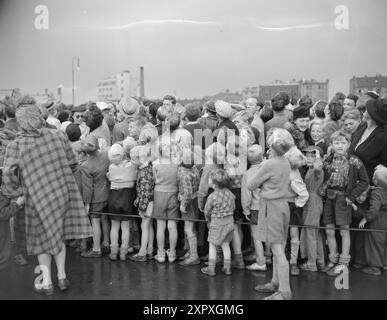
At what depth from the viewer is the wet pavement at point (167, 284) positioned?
2621 mm

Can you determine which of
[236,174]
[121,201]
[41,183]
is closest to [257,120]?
[236,174]

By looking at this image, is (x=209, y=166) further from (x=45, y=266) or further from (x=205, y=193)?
(x=45, y=266)

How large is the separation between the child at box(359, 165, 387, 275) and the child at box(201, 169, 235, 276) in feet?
3.17

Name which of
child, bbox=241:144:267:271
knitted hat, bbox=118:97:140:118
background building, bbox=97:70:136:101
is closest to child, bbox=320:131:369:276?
child, bbox=241:144:267:271

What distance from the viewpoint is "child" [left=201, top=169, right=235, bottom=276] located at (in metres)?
2.85

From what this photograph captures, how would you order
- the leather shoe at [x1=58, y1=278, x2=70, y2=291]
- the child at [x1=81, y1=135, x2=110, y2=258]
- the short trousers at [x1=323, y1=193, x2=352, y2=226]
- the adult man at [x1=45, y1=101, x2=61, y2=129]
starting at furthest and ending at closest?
1. the adult man at [x1=45, y1=101, x2=61, y2=129]
2. the child at [x1=81, y1=135, x2=110, y2=258]
3. the short trousers at [x1=323, y1=193, x2=352, y2=226]
4. the leather shoe at [x1=58, y1=278, x2=70, y2=291]

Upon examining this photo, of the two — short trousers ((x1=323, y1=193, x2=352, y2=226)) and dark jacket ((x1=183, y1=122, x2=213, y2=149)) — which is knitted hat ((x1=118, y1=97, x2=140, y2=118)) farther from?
short trousers ((x1=323, y1=193, x2=352, y2=226))

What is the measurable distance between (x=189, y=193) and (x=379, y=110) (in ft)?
4.88

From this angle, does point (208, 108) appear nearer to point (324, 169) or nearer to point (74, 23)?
point (324, 169)

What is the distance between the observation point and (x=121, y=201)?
10.6ft

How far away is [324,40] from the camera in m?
4.88

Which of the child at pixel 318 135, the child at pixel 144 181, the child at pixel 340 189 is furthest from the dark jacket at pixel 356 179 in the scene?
the child at pixel 144 181

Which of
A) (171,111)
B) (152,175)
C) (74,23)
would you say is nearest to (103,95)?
(74,23)

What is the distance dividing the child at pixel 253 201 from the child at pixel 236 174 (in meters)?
0.06
